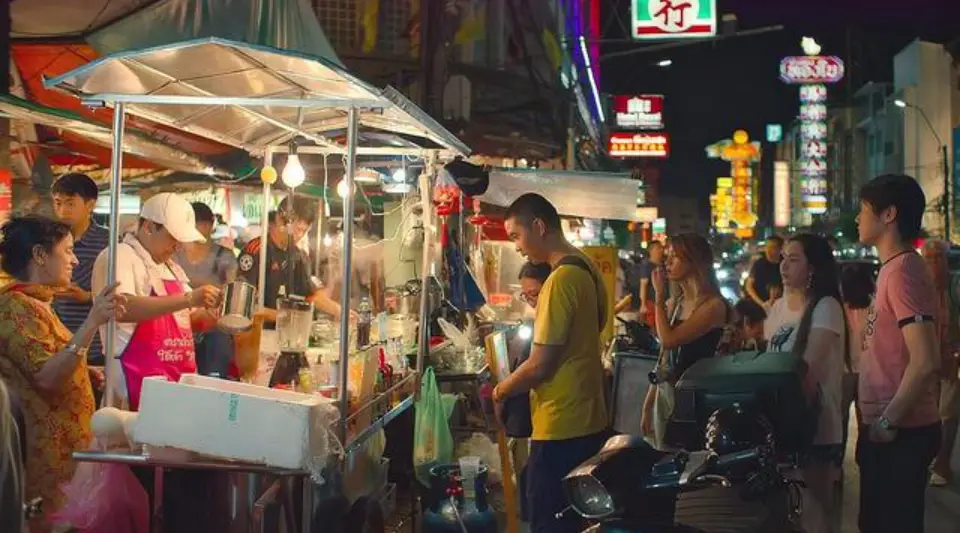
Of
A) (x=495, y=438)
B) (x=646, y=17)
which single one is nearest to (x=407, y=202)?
(x=495, y=438)

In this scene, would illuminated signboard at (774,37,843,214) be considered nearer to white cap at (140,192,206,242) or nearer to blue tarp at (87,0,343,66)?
blue tarp at (87,0,343,66)

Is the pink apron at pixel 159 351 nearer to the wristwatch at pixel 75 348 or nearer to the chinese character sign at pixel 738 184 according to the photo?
the wristwatch at pixel 75 348

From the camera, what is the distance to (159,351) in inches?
185

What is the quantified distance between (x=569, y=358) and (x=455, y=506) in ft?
5.53

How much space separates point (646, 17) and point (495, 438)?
1517 cm

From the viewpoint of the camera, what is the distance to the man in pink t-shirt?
151 inches

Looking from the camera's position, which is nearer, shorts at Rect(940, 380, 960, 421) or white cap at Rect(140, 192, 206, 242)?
white cap at Rect(140, 192, 206, 242)

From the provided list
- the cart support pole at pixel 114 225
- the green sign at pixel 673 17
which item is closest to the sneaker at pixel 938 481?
the cart support pole at pixel 114 225

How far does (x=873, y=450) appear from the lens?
404cm

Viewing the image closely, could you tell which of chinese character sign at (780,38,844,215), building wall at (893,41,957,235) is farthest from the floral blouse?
chinese character sign at (780,38,844,215)

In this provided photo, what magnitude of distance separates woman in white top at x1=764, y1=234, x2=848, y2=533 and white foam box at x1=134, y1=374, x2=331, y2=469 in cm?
252

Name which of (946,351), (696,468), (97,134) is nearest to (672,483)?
(696,468)

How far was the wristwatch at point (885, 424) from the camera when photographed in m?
3.81

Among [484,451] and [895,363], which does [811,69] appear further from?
[895,363]
